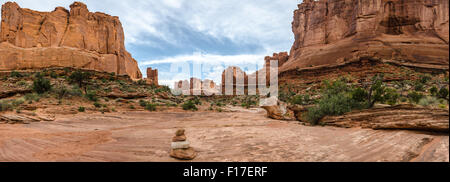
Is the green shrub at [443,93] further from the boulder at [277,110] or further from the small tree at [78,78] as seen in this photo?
the small tree at [78,78]

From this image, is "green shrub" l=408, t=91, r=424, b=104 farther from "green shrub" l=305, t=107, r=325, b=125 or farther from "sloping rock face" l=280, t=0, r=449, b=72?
"sloping rock face" l=280, t=0, r=449, b=72

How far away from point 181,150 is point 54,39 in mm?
43559

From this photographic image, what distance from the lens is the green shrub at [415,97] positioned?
437 cm

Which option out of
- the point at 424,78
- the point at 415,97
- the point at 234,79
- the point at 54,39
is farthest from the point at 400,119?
the point at 234,79

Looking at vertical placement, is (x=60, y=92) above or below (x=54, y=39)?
below

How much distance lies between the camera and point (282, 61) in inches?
2537

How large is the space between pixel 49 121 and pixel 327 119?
14948 mm

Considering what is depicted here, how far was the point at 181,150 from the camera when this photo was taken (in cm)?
420

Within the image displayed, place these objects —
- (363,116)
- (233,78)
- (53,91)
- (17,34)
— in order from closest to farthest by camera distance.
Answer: (363,116), (53,91), (17,34), (233,78)

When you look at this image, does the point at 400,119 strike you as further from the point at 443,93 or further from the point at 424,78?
the point at 443,93

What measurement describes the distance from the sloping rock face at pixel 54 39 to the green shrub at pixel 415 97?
4199 cm

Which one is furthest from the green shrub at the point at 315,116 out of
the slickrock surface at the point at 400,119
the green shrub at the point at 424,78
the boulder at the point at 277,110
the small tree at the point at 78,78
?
the small tree at the point at 78,78
